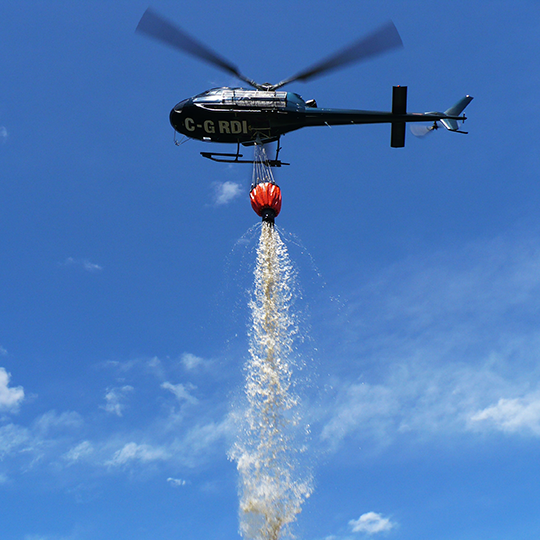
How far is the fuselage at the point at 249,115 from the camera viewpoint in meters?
34.9

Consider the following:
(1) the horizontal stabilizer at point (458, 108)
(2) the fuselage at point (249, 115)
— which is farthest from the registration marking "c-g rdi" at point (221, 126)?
(1) the horizontal stabilizer at point (458, 108)

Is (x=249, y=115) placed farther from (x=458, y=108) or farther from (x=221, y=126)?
(x=458, y=108)

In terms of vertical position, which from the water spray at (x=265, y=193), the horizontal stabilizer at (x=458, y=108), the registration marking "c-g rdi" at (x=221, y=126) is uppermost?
the horizontal stabilizer at (x=458, y=108)

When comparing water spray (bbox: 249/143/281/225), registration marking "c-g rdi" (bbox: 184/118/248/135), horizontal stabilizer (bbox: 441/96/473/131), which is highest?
horizontal stabilizer (bbox: 441/96/473/131)

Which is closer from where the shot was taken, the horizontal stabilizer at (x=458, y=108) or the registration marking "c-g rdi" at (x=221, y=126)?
the registration marking "c-g rdi" at (x=221, y=126)

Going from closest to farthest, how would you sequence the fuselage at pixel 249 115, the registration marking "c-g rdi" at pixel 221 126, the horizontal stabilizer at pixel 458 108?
the fuselage at pixel 249 115 → the registration marking "c-g rdi" at pixel 221 126 → the horizontal stabilizer at pixel 458 108

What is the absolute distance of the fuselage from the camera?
34.9m

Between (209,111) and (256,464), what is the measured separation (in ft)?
68.4

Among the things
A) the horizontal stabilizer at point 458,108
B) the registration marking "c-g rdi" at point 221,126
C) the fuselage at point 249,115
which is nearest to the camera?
the fuselage at point 249,115

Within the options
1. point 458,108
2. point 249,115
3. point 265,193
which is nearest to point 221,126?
point 249,115

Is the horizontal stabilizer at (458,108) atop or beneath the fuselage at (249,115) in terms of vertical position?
atop

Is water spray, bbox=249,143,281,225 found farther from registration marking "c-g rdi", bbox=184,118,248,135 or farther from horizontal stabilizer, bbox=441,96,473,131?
horizontal stabilizer, bbox=441,96,473,131

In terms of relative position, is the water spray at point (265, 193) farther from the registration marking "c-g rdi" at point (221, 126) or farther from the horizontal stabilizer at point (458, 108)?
the horizontal stabilizer at point (458, 108)

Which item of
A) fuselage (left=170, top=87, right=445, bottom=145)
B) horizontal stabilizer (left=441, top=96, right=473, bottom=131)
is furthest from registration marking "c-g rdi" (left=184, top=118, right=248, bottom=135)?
horizontal stabilizer (left=441, top=96, right=473, bottom=131)
